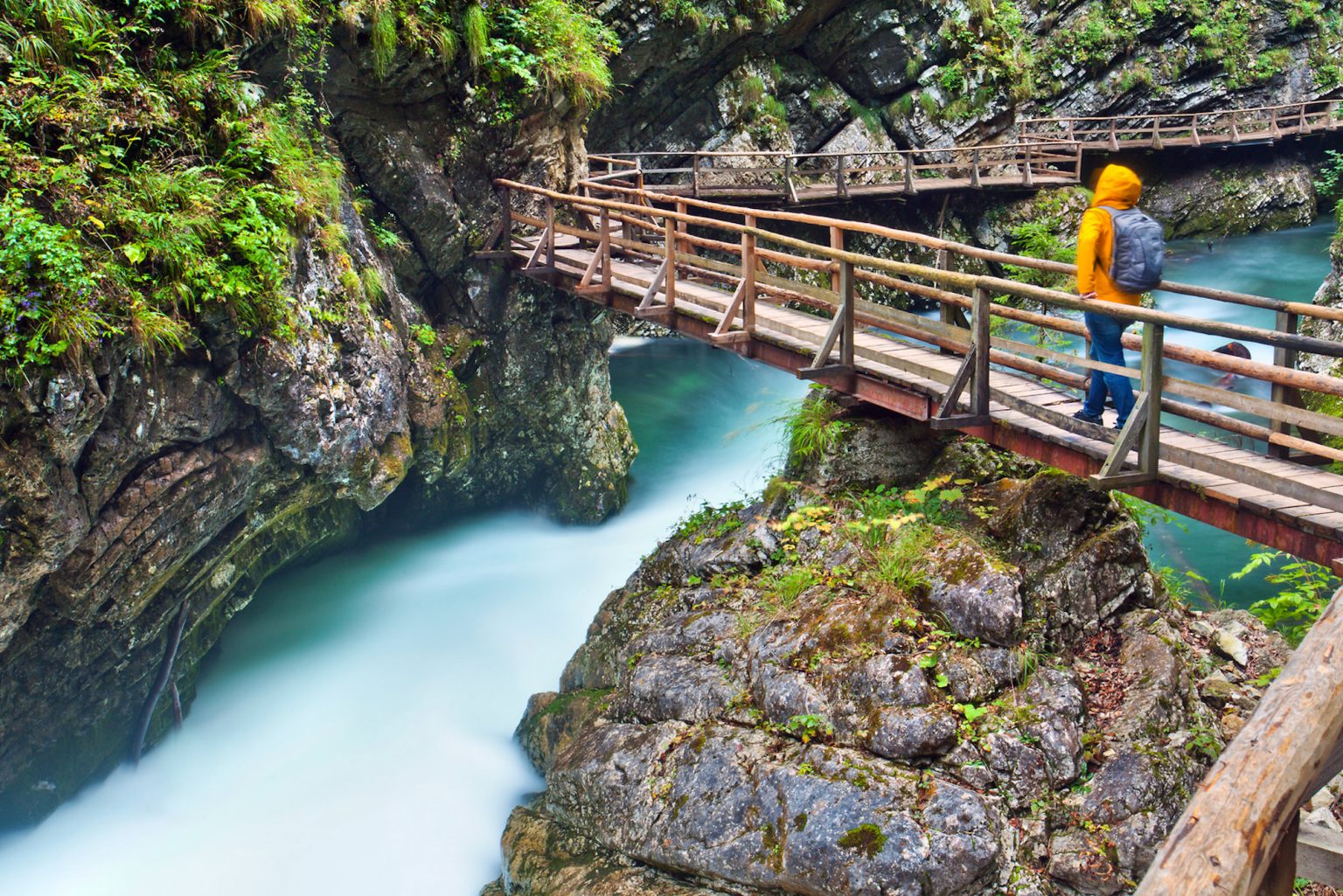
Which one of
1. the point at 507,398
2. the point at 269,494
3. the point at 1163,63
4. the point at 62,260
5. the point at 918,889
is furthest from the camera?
the point at 1163,63

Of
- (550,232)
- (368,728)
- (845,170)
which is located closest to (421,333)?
(550,232)

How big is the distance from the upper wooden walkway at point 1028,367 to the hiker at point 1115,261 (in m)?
0.17

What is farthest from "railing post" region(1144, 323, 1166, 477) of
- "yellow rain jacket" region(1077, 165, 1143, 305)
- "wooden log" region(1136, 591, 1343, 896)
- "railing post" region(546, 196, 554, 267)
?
"railing post" region(546, 196, 554, 267)

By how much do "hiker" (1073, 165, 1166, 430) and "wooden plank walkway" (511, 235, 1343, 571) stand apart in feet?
1.21

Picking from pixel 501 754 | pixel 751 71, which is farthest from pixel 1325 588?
pixel 751 71

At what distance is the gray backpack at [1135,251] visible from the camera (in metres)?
5.67

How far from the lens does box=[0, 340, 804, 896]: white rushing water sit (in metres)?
9.12

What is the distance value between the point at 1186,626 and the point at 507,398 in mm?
9360

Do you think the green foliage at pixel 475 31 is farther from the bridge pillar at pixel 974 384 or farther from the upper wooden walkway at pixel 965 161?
the bridge pillar at pixel 974 384

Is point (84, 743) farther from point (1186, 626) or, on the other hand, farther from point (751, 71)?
point (751, 71)

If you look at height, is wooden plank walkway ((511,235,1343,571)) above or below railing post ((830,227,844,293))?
below

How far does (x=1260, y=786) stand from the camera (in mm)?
2102

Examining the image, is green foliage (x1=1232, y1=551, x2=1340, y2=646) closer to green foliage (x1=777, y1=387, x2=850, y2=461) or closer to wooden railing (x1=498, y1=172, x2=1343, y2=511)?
wooden railing (x1=498, y1=172, x2=1343, y2=511)

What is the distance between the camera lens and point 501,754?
10.2 metres
